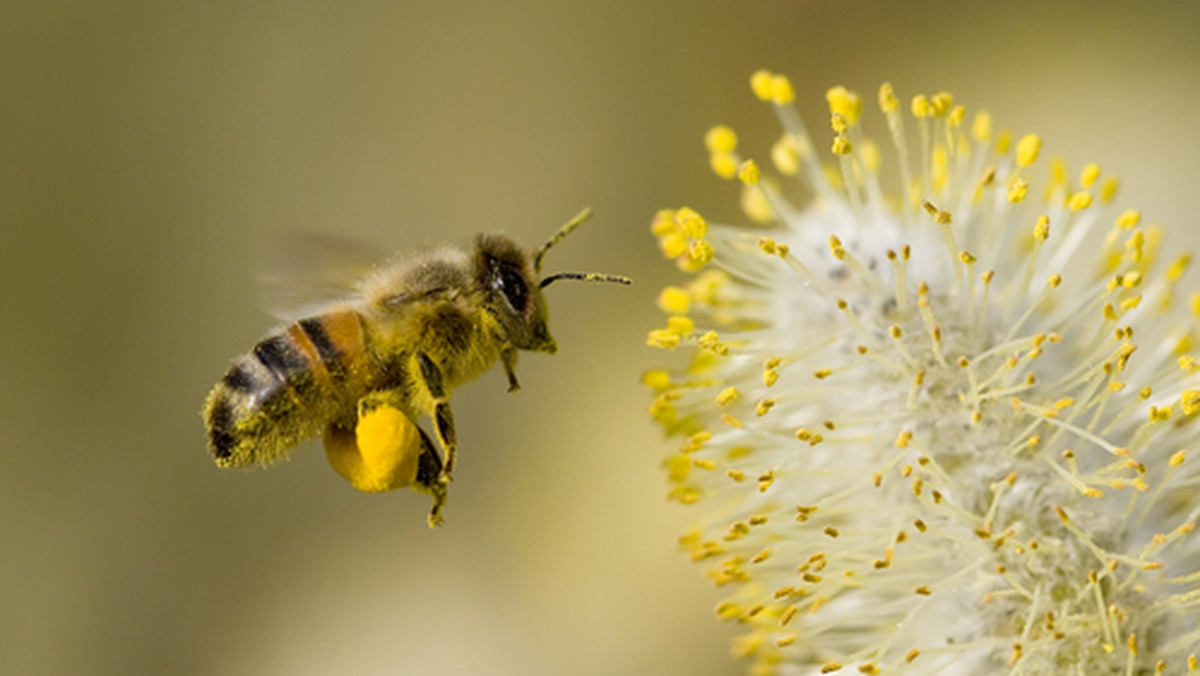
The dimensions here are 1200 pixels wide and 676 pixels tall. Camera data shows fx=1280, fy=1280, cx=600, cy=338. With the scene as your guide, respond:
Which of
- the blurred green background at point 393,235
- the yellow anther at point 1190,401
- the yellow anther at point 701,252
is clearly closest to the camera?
the yellow anther at point 1190,401

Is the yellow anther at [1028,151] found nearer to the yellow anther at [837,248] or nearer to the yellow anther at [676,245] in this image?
the yellow anther at [837,248]

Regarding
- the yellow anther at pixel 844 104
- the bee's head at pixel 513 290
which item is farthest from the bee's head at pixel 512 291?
the yellow anther at pixel 844 104

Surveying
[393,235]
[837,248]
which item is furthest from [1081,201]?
[393,235]

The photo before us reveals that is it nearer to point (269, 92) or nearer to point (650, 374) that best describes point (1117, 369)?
point (650, 374)

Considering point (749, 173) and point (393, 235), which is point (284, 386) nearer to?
point (749, 173)

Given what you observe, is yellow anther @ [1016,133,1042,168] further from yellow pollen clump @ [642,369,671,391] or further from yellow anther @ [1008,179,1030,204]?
yellow pollen clump @ [642,369,671,391]

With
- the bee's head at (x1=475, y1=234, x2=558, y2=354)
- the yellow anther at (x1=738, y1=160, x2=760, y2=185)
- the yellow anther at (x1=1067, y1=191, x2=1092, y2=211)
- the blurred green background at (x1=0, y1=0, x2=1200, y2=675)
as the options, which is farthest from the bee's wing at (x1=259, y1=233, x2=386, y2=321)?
the blurred green background at (x1=0, y1=0, x2=1200, y2=675)

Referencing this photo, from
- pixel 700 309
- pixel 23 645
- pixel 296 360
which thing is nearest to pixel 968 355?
pixel 700 309
